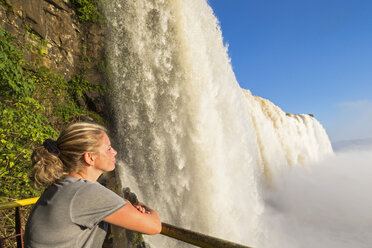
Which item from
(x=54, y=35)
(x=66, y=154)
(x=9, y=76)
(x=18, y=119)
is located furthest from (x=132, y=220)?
(x=54, y=35)

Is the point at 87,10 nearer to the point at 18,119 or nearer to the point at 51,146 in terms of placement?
the point at 18,119

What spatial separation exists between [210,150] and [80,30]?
6247 millimetres

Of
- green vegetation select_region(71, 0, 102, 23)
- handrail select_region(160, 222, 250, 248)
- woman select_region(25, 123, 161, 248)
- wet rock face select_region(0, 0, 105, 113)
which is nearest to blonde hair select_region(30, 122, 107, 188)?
woman select_region(25, 123, 161, 248)

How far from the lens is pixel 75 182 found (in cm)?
117

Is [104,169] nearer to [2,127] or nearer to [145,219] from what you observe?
[145,219]

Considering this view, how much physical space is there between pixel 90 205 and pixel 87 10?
905 centimetres

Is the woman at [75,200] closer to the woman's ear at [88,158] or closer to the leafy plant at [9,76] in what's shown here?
the woman's ear at [88,158]

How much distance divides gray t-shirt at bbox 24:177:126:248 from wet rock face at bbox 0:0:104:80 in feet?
20.9

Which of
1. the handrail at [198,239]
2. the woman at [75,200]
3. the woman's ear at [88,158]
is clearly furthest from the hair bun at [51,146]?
the handrail at [198,239]

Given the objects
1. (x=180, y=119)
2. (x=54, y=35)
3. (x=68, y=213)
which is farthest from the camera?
(x=54, y=35)

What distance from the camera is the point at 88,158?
52.1 inches

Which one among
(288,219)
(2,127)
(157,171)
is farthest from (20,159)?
(288,219)

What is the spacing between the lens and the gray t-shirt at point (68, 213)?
1096 mm

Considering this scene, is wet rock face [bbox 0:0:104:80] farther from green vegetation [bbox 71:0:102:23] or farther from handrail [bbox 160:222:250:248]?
handrail [bbox 160:222:250:248]
